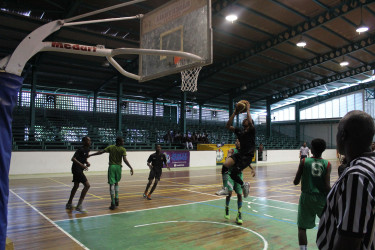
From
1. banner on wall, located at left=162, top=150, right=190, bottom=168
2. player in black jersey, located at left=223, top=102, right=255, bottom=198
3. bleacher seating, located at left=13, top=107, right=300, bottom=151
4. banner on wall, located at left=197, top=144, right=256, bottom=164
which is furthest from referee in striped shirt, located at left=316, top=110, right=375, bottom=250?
banner on wall, located at left=197, top=144, right=256, bottom=164

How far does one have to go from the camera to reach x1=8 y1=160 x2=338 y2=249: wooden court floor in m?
5.15

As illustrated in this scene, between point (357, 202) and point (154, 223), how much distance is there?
18.4ft

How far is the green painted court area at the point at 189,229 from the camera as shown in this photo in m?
5.10

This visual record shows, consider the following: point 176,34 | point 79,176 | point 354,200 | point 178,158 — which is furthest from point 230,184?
point 178,158

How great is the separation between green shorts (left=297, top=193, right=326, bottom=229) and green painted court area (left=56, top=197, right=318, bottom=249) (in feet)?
4.01

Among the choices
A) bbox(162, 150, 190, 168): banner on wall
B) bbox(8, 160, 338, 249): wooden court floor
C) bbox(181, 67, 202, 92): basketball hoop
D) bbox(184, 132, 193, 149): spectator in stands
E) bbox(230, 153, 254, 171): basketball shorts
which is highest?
bbox(181, 67, 202, 92): basketball hoop

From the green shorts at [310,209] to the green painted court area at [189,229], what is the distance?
1.22m

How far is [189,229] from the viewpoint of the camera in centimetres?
603

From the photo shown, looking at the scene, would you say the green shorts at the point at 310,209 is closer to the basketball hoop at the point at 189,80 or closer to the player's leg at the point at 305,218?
the player's leg at the point at 305,218

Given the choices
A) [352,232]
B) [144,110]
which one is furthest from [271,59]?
[352,232]

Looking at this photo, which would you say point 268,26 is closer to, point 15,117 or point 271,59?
point 271,59

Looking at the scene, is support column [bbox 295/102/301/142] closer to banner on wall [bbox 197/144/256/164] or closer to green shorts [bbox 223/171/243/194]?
banner on wall [bbox 197/144/256/164]

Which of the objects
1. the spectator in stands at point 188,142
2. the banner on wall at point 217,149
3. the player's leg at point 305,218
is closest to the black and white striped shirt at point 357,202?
the player's leg at point 305,218

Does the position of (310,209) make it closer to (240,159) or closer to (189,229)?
(240,159)
